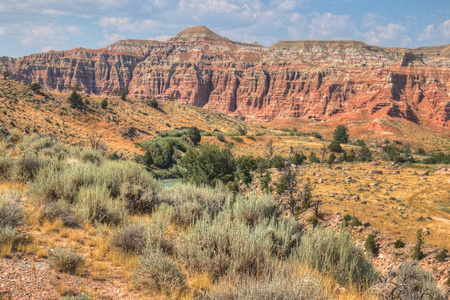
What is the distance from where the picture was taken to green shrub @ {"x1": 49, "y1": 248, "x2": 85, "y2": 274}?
457 centimetres

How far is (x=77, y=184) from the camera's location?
828cm

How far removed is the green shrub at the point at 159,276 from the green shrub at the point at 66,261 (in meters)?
1.06

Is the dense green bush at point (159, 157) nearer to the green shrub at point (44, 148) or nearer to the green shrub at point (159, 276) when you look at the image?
the green shrub at point (44, 148)

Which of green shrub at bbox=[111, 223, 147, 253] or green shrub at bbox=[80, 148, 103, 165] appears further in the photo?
green shrub at bbox=[80, 148, 103, 165]

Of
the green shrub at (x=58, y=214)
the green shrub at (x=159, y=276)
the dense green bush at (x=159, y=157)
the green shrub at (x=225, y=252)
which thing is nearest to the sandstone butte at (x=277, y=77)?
the dense green bush at (x=159, y=157)

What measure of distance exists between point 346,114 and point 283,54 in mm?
70030

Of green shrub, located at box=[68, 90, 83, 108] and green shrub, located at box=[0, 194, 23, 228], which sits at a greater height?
green shrub, located at box=[68, 90, 83, 108]

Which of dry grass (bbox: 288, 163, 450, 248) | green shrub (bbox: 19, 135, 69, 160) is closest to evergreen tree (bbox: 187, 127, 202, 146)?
dry grass (bbox: 288, 163, 450, 248)

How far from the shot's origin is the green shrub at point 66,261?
4.57 m

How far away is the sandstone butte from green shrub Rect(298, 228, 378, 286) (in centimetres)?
11288

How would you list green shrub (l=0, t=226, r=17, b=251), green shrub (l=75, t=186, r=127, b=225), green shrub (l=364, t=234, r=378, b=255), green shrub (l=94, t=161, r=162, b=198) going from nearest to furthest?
1. green shrub (l=0, t=226, r=17, b=251)
2. green shrub (l=75, t=186, r=127, b=225)
3. green shrub (l=94, t=161, r=162, b=198)
4. green shrub (l=364, t=234, r=378, b=255)

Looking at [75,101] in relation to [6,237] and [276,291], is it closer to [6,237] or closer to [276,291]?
[6,237]

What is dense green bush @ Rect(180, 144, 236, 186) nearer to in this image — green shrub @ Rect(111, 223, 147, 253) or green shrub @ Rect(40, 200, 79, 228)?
green shrub @ Rect(40, 200, 79, 228)

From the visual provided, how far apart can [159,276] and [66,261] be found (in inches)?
62.3
